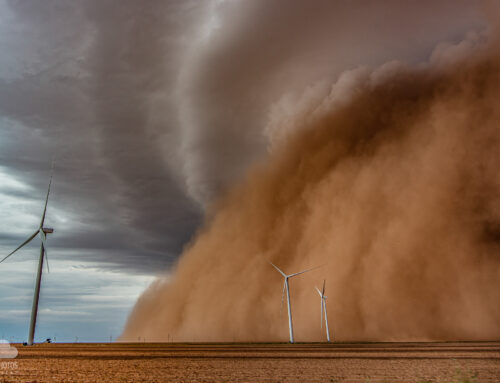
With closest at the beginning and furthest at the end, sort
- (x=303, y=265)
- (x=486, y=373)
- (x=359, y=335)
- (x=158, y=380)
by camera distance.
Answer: (x=158, y=380), (x=486, y=373), (x=359, y=335), (x=303, y=265)

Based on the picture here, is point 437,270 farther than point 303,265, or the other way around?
point 303,265

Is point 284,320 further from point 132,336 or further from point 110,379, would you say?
point 110,379

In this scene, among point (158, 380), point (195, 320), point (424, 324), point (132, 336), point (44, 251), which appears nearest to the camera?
point (158, 380)

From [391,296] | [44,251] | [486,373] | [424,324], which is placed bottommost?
[486,373]

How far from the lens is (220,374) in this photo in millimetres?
28188

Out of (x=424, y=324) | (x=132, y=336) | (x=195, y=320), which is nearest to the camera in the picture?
(x=424, y=324)

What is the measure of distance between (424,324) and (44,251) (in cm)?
8179

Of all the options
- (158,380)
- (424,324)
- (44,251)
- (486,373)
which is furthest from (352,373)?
(424,324)

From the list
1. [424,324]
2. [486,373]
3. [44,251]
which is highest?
[44,251]

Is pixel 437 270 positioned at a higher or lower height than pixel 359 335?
higher

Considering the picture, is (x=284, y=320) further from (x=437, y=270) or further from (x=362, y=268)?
(x=437, y=270)

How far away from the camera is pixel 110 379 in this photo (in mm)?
25000

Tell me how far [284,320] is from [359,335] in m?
27.6

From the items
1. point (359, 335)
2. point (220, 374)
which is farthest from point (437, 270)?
point (220, 374)
